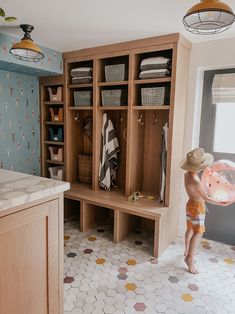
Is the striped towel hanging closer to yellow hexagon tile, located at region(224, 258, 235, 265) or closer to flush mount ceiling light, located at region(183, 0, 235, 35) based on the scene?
yellow hexagon tile, located at region(224, 258, 235, 265)

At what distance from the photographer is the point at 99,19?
2156 mm

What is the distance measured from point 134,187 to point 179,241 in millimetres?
801

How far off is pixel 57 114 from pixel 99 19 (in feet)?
5.28

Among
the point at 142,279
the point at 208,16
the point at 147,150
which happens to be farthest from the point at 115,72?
the point at 142,279

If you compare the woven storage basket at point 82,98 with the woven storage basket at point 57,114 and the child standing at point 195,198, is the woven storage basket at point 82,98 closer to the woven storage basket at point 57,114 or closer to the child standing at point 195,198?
the woven storage basket at point 57,114

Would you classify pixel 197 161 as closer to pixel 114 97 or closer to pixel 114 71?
pixel 114 97

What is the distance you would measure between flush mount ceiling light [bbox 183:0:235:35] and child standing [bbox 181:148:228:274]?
Result: 3.75ft

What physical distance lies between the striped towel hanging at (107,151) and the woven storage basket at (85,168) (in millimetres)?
287

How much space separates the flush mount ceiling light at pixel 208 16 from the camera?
4.06 feet

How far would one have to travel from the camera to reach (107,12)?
201cm

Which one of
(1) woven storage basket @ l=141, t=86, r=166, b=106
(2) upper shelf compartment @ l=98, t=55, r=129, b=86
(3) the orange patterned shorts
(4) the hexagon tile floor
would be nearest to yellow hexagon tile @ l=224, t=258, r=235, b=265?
(4) the hexagon tile floor

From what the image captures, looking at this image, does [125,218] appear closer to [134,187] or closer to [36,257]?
[134,187]

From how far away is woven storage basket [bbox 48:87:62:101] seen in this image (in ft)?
11.1

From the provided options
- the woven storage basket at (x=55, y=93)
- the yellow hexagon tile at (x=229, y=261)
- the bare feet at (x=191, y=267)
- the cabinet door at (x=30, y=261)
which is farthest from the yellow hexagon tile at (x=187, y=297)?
the woven storage basket at (x=55, y=93)
